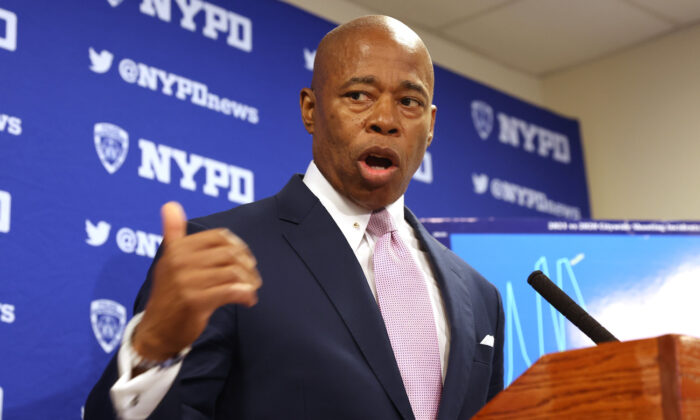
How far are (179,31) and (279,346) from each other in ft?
6.29

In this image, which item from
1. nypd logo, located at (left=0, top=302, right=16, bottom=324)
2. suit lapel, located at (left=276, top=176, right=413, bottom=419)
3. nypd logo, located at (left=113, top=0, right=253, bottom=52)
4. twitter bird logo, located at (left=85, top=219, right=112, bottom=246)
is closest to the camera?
suit lapel, located at (left=276, top=176, right=413, bottom=419)

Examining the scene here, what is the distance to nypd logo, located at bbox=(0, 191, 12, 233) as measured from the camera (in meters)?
2.45

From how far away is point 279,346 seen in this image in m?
1.49

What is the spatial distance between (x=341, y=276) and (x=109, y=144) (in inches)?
55.1

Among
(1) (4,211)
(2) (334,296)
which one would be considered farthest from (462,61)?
(2) (334,296)

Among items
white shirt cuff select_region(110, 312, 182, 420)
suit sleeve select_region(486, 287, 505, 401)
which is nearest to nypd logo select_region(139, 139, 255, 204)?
suit sleeve select_region(486, 287, 505, 401)

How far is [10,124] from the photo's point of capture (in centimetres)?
253

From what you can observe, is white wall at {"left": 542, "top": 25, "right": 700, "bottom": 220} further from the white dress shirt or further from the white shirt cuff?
the white shirt cuff

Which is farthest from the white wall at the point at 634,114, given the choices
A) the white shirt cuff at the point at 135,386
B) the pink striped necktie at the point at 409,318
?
the white shirt cuff at the point at 135,386

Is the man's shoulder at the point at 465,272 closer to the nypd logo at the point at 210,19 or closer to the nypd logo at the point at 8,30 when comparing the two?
the nypd logo at the point at 8,30

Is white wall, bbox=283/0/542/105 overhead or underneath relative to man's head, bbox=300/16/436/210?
overhead

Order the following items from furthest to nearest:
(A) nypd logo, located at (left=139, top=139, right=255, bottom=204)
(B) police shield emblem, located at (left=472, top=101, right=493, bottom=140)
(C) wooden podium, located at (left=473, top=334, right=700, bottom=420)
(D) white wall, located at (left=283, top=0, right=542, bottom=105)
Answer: (B) police shield emblem, located at (left=472, top=101, right=493, bottom=140), (D) white wall, located at (left=283, top=0, right=542, bottom=105), (A) nypd logo, located at (left=139, top=139, right=255, bottom=204), (C) wooden podium, located at (left=473, top=334, right=700, bottom=420)

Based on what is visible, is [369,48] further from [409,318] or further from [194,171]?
[194,171]

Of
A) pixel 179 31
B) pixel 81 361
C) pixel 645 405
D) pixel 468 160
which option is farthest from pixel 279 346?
pixel 468 160
